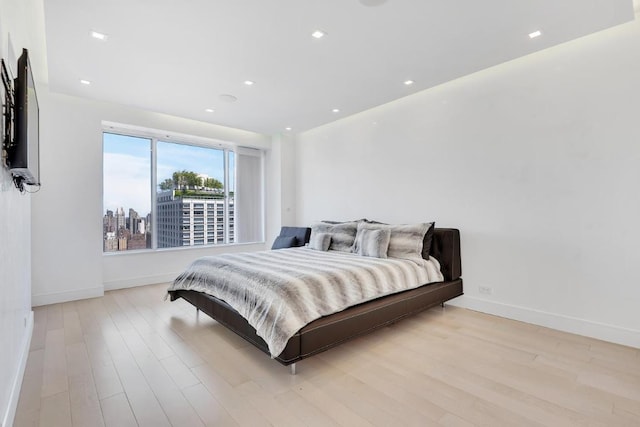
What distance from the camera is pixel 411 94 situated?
4004 mm

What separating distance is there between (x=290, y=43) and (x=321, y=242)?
8.05 feet

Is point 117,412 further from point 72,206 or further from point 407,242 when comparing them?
point 72,206

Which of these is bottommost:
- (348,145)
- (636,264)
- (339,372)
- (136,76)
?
(339,372)

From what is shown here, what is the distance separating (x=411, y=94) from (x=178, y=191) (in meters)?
4.05

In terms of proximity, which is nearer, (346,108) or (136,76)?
(136,76)

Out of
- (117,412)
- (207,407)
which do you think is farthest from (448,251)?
(117,412)

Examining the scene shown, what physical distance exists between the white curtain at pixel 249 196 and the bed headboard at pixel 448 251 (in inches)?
144

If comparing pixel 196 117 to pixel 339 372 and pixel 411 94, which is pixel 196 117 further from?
pixel 339 372

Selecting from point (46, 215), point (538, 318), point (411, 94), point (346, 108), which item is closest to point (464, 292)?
point (538, 318)

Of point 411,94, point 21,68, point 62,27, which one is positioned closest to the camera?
point 21,68

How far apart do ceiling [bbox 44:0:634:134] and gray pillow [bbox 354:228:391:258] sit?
178 centimetres

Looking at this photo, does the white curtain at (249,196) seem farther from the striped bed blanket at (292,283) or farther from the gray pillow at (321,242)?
the striped bed blanket at (292,283)

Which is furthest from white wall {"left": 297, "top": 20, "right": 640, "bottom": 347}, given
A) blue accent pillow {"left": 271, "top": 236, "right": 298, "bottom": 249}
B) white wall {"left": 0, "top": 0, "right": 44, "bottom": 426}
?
white wall {"left": 0, "top": 0, "right": 44, "bottom": 426}

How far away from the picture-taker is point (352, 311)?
250 cm
